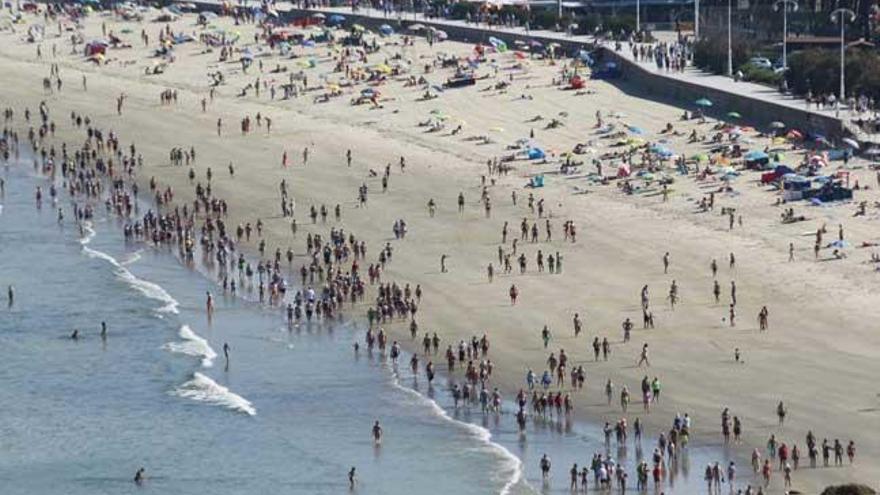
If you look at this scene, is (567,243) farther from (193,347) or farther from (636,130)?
(636,130)

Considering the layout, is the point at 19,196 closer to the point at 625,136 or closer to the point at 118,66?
the point at 625,136

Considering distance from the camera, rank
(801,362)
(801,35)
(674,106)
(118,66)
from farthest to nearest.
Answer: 1. (118,66)
2. (801,35)
3. (674,106)
4. (801,362)

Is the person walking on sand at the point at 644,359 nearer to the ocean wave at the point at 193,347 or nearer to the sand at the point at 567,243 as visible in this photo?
the sand at the point at 567,243

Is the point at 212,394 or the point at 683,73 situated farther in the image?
the point at 683,73

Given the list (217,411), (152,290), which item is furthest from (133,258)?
(217,411)

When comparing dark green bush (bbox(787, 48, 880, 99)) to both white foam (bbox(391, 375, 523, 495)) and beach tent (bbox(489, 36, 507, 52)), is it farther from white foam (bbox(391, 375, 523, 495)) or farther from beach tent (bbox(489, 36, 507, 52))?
white foam (bbox(391, 375, 523, 495))

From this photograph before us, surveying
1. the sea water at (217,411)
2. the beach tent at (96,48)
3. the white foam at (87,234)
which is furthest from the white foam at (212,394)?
the beach tent at (96,48)

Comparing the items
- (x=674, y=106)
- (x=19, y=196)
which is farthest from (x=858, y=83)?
(x=19, y=196)
